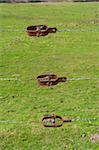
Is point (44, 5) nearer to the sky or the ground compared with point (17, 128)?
nearer to the ground

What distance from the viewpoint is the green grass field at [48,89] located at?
6.36 m

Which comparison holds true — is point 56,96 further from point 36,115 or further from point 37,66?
point 37,66

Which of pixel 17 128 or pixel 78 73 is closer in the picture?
pixel 17 128

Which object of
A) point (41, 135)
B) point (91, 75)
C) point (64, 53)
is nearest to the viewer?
point (41, 135)

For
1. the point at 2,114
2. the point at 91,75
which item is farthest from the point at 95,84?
the point at 2,114

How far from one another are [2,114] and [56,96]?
1.28 m

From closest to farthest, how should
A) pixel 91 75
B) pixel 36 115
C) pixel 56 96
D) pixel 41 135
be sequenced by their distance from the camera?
pixel 41 135
pixel 36 115
pixel 56 96
pixel 91 75

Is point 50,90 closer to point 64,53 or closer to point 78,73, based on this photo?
point 78,73

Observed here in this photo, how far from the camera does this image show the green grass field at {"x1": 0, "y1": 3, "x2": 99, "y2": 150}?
636 cm

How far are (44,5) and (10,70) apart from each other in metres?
10.6

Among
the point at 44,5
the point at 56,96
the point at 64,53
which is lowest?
the point at 44,5

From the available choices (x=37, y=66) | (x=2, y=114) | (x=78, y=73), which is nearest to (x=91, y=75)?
(x=78, y=73)

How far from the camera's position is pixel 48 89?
28.2ft

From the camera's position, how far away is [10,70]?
10.1 metres
